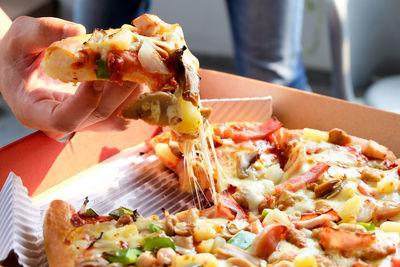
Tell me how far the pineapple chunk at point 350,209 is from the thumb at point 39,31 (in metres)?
1.30

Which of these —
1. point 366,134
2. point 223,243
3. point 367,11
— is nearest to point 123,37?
point 223,243

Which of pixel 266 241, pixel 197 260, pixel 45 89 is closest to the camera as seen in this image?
pixel 197 260

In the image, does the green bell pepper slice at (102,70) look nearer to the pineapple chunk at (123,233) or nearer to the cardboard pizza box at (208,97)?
the pineapple chunk at (123,233)

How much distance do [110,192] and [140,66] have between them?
877 mm

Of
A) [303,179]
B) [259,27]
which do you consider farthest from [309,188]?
[259,27]

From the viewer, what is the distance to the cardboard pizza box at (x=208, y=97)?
269 cm

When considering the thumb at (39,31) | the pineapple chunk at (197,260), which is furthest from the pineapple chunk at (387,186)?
the thumb at (39,31)

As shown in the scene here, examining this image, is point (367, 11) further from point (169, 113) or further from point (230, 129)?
point (169, 113)

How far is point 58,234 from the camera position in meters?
2.07

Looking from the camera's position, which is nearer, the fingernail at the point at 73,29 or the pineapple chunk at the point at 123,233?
the pineapple chunk at the point at 123,233

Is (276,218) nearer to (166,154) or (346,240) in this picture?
(346,240)

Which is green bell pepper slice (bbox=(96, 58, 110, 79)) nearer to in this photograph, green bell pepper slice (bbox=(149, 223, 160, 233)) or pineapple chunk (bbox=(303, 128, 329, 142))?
green bell pepper slice (bbox=(149, 223, 160, 233))

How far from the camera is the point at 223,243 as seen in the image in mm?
2002

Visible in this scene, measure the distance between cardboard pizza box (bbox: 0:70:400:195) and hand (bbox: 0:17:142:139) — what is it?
0.50 ft
